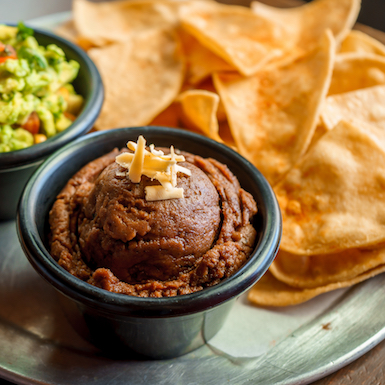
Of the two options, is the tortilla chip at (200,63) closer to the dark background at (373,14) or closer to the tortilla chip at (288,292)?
the tortilla chip at (288,292)

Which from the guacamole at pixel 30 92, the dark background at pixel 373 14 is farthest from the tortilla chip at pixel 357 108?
the dark background at pixel 373 14

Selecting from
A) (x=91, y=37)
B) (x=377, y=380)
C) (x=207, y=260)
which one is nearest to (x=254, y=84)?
(x=91, y=37)

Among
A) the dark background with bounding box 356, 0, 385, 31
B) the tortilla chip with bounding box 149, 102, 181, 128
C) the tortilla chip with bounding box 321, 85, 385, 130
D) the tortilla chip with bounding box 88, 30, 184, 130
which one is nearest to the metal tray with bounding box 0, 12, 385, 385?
the tortilla chip with bounding box 321, 85, 385, 130

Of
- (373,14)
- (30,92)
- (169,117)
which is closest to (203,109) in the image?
(169,117)

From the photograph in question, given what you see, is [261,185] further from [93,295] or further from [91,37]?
[91,37]

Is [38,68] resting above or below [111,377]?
above

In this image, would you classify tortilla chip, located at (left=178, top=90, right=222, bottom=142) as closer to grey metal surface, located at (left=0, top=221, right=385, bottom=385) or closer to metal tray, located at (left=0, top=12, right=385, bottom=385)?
metal tray, located at (left=0, top=12, right=385, bottom=385)

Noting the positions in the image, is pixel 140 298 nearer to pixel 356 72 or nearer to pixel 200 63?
pixel 200 63
